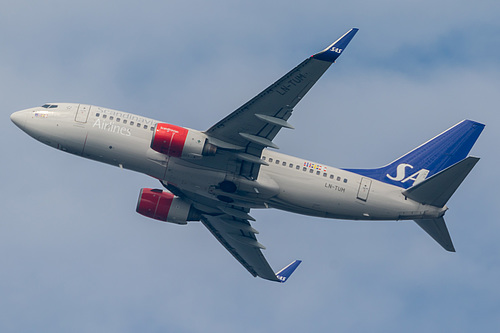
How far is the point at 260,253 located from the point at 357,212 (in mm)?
13258

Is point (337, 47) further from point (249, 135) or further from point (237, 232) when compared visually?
point (237, 232)

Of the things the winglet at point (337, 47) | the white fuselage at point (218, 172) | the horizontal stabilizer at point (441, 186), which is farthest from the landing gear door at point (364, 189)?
the winglet at point (337, 47)

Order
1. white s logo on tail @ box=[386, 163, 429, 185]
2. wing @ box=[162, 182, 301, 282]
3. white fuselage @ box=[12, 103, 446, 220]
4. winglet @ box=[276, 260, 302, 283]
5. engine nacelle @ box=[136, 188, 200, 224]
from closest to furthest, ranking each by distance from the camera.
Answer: white fuselage @ box=[12, 103, 446, 220], white s logo on tail @ box=[386, 163, 429, 185], wing @ box=[162, 182, 301, 282], engine nacelle @ box=[136, 188, 200, 224], winglet @ box=[276, 260, 302, 283]

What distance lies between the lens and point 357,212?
63.3 metres

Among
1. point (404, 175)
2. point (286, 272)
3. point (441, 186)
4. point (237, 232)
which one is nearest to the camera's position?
point (441, 186)

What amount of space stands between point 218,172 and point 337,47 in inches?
574

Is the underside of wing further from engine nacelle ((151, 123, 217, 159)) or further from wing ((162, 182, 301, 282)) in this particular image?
engine nacelle ((151, 123, 217, 159))

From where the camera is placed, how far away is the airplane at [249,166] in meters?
60.2

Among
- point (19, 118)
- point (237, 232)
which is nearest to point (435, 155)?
point (237, 232)

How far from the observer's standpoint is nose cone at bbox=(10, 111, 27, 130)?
64.8 metres

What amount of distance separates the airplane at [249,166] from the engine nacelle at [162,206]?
3.61m

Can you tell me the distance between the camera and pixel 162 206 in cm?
6944

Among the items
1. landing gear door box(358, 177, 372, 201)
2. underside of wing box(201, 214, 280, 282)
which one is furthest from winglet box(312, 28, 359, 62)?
underside of wing box(201, 214, 280, 282)

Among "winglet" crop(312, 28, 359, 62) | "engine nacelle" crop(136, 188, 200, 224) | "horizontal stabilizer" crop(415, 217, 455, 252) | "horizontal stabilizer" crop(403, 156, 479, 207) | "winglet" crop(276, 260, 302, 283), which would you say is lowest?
"winglet" crop(276, 260, 302, 283)
